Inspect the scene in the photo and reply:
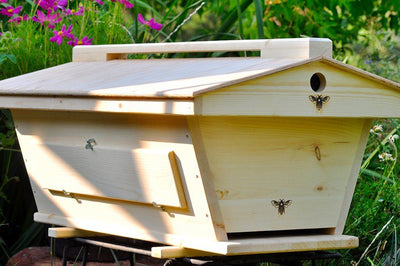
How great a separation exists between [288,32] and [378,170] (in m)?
1.31

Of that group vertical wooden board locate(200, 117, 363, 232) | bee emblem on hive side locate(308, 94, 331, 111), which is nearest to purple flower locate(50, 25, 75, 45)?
vertical wooden board locate(200, 117, 363, 232)

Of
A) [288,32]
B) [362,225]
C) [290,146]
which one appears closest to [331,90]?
[290,146]

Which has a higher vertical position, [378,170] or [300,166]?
[300,166]

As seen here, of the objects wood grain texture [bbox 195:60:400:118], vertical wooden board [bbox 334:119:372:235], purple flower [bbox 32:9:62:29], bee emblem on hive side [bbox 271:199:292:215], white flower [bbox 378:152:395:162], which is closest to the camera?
wood grain texture [bbox 195:60:400:118]

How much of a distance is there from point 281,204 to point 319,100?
0.39 metres

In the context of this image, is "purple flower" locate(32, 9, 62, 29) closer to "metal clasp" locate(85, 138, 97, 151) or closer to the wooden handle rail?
the wooden handle rail

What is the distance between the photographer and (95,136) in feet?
8.43

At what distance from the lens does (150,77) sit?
2463 millimetres

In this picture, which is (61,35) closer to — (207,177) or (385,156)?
(207,177)

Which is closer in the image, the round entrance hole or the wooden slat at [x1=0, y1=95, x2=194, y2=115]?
the wooden slat at [x1=0, y1=95, x2=194, y2=115]

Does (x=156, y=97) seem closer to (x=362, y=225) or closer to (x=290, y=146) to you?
(x=290, y=146)

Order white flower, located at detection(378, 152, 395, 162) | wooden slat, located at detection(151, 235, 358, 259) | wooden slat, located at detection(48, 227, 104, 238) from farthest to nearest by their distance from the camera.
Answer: white flower, located at detection(378, 152, 395, 162) < wooden slat, located at detection(48, 227, 104, 238) < wooden slat, located at detection(151, 235, 358, 259)

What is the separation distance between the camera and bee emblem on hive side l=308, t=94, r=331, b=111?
2263mm

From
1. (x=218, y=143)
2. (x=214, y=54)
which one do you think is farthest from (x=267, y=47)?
(x=214, y=54)
